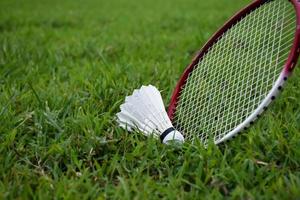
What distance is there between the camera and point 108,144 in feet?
6.91

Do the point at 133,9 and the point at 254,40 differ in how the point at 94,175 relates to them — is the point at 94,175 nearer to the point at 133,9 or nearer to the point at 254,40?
the point at 254,40

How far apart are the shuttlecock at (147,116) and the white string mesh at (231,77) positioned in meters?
A: 0.11

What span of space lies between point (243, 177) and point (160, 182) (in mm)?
344

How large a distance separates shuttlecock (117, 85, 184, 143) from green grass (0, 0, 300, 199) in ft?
0.18

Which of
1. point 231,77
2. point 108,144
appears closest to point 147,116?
point 108,144

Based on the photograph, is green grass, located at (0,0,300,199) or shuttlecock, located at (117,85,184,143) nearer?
green grass, located at (0,0,300,199)

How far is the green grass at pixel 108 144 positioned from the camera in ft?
5.66

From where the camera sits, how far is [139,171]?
184cm

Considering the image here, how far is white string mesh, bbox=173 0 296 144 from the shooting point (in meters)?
2.07

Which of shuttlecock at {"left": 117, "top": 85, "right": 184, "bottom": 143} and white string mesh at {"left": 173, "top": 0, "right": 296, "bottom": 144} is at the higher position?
white string mesh at {"left": 173, "top": 0, "right": 296, "bottom": 144}

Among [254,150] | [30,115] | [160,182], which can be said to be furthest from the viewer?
[30,115]

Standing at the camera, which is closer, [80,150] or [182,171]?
[182,171]

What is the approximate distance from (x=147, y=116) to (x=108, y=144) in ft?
0.86

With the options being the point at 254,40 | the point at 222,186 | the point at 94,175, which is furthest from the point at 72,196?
the point at 254,40
